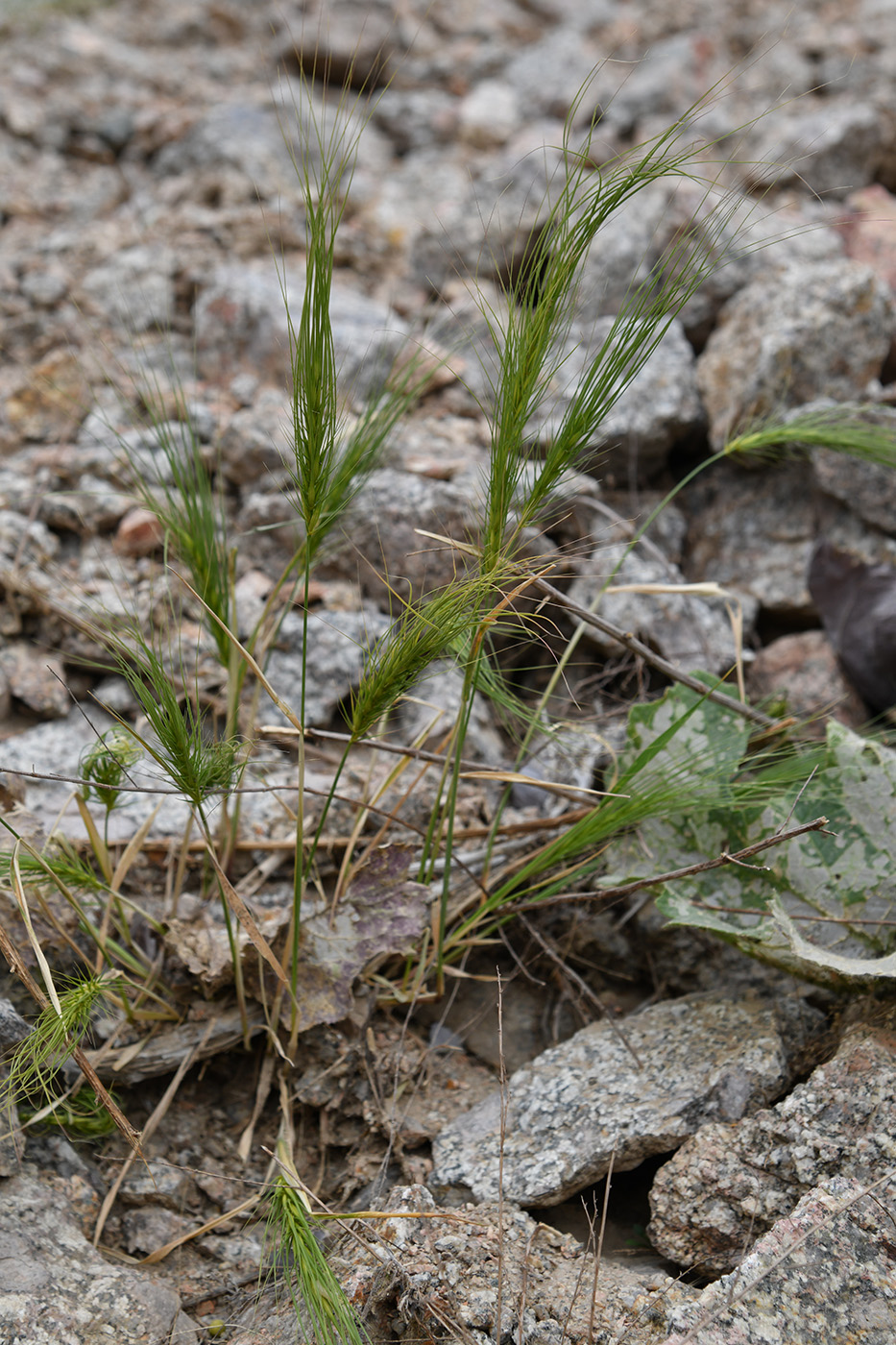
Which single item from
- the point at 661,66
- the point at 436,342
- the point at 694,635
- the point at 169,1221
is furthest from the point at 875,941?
the point at 661,66

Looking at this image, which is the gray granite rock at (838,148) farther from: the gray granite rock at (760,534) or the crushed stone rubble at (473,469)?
the gray granite rock at (760,534)

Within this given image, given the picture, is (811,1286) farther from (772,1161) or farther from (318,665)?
(318,665)

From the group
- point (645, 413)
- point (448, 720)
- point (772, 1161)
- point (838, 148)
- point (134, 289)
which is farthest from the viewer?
point (838, 148)

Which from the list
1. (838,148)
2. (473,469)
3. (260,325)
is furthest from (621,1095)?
(838,148)

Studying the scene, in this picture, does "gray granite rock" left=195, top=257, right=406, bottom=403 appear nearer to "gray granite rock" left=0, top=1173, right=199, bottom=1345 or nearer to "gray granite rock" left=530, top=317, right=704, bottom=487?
"gray granite rock" left=530, top=317, right=704, bottom=487

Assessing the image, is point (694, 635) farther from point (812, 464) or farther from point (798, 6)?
point (798, 6)
